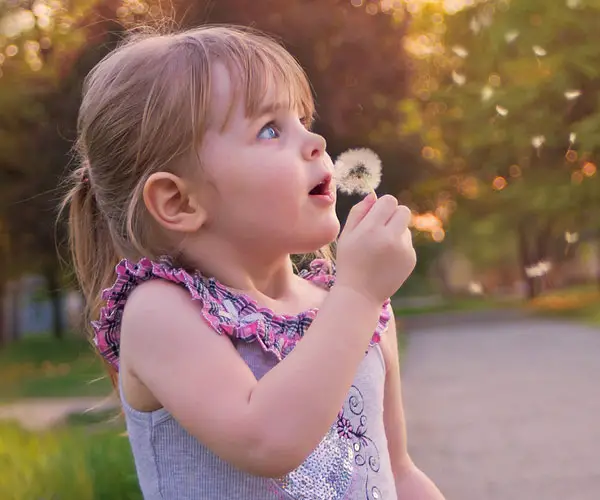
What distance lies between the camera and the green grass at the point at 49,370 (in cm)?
1168

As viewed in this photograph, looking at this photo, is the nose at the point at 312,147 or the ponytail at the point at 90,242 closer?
the nose at the point at 312,147

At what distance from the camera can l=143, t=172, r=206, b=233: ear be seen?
1.42 m

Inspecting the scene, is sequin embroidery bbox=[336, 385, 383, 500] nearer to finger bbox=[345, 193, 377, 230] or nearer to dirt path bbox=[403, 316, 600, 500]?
finger bbox=[345, 193, 377, 230]

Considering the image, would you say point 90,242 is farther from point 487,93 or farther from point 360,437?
point 487,93

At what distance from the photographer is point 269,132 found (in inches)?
56.3

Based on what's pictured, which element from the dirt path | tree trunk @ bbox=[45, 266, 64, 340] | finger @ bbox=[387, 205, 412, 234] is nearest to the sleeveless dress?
finger @ bbox=[387, 205, 412, 234]

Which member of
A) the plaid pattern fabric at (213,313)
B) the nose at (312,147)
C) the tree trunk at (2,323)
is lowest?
the tree trunk at (2,323)

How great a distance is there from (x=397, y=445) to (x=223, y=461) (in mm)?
477

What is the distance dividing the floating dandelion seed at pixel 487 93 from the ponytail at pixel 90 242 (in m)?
14.3

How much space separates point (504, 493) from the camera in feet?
15.6

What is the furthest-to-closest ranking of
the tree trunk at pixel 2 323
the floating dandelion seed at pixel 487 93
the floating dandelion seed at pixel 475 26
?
the tree trunk at pixel 2 323
the floating dandelion seed at pixel 475 26
the floating dandelion seed at pixel 487 93

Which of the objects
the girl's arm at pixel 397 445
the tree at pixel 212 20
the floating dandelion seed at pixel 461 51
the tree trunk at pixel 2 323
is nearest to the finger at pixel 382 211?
the girl's arm at pixel 397 445

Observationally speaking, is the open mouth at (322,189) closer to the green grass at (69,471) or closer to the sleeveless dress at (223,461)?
the sleeveless dress at (223,461)

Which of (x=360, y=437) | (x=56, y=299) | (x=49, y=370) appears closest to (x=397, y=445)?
(x=360, y=437)
